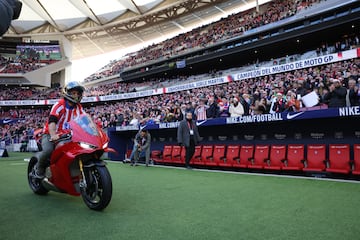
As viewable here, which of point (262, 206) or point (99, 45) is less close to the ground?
point (99, 45)

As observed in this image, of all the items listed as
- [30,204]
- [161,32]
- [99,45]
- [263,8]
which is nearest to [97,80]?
[99,45]

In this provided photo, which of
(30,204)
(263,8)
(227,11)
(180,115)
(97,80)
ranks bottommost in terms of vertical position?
(30,204)

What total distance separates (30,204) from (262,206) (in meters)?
3.54

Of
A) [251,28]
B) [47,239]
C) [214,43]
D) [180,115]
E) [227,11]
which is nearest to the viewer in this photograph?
[47,239]

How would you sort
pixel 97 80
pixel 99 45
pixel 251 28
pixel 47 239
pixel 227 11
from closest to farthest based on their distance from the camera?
1. pixel 47 239
2. pixel 251 28
3. pixel 227 11
4. pixel 97 80
5. pixel 99 45

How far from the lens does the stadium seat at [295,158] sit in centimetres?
679

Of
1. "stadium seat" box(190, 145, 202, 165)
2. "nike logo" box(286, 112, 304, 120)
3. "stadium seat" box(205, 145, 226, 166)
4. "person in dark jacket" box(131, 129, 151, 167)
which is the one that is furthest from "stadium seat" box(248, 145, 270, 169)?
"person in dark jacket" box(131, 129, 151, 167)

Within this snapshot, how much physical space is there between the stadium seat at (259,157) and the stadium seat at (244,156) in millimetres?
122

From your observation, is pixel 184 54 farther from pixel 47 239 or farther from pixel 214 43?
A: pixel 47 239

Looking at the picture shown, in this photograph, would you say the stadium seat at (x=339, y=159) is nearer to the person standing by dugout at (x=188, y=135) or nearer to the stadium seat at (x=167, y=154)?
the person standing by dugout at (x=188, y=135)

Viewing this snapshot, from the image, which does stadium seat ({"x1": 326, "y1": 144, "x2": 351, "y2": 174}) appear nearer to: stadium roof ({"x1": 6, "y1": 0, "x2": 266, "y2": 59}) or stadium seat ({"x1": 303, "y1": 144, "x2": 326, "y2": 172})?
stadium seat ({"x1": 303, "y1": 144, "x2": 326, "y2": 172})

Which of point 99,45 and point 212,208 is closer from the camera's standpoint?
point 212,208

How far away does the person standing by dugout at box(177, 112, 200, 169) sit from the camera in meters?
8.63

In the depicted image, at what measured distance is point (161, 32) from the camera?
162 feet
